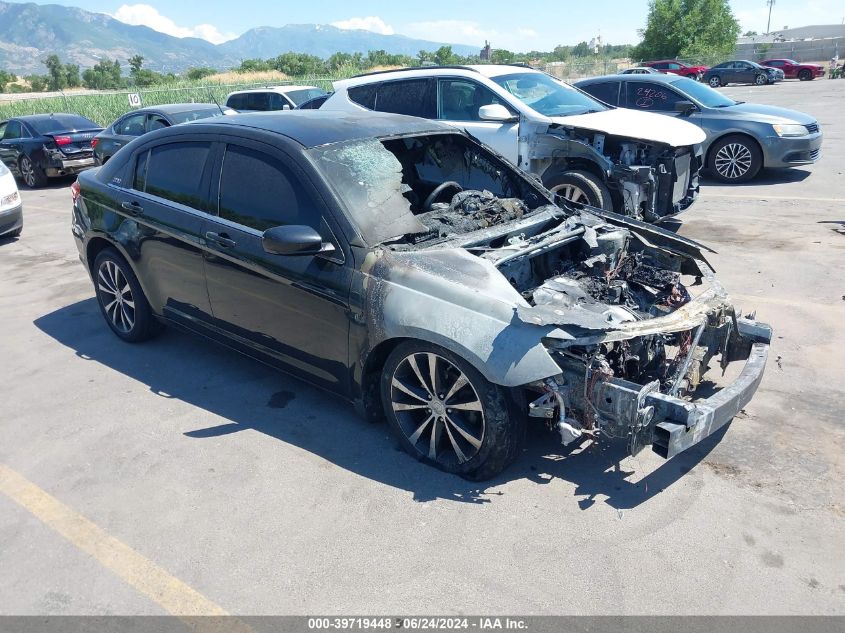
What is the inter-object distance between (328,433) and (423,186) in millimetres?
2005

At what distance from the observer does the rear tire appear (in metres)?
7.50

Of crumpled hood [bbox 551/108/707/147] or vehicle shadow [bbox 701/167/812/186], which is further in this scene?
vehicle shadow [bbox 701/167/812/186]

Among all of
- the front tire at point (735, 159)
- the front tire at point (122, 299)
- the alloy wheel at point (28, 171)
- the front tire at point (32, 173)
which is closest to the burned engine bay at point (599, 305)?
the front tire at point (122, 299)

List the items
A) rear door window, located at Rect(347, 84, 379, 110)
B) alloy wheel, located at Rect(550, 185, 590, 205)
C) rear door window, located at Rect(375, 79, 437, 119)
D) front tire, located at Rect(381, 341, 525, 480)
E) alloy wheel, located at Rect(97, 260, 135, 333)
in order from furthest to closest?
rear door window, located at Rect(347, 84, 379, 110), rear door window, located at Rect(375, 79, 437, 119), alloy wheel, located at Rect(550, 185, 590, 205), alloy wheel, located at Rect(97, 260, 135, 333), front tire, located at Rect(381, 341, 525, 480)

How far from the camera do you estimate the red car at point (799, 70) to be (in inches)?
1459

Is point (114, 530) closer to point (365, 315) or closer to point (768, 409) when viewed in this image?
point (365, 315)

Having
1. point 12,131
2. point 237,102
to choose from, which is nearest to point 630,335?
point 237,102

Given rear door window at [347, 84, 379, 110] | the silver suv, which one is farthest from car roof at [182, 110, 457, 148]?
rear door window at [347, 84, 379, 110]

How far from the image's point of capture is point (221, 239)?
14.5 ft

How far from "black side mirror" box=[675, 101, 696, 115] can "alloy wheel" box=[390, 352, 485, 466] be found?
8626 millimetres

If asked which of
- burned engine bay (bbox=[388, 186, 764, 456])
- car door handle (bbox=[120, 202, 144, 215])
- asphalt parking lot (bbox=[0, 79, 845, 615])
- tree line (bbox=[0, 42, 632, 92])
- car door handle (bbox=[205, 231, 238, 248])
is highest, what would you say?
tree line (bbox=[0, 42, 632, 92])

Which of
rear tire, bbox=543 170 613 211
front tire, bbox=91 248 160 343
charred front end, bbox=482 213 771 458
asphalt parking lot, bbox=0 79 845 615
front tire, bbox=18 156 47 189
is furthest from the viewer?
front tire, bbox=18 156 47 189

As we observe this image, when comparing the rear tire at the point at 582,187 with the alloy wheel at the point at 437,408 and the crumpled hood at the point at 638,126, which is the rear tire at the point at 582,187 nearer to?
the crumpled hood at the point at 638,126

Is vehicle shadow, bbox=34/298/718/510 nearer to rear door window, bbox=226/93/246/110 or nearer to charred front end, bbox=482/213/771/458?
charred front end, bbox=482/213/771/458
